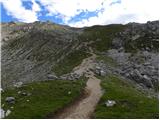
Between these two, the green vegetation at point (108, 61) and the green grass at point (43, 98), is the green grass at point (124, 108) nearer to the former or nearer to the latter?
the green grass at point (43, 98)

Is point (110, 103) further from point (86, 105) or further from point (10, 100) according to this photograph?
point (10, 100)

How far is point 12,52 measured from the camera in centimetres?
18662

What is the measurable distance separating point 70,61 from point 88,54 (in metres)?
7.78

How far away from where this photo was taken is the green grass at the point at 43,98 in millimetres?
52500

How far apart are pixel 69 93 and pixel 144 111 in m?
16.4

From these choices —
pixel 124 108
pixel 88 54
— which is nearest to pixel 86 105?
pixel 124 108

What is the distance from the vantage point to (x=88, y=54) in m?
128

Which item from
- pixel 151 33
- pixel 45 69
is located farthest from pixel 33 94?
pixel 151 33

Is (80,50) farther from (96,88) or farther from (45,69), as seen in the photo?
(96,88)

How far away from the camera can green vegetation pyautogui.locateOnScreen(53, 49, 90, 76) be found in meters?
114

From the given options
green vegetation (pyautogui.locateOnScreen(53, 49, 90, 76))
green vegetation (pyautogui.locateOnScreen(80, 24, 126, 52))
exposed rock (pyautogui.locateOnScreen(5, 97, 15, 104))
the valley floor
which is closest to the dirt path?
the valley floor

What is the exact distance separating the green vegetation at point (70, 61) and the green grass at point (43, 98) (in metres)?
36.4

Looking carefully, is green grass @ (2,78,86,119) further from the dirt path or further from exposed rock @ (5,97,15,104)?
the dirt path

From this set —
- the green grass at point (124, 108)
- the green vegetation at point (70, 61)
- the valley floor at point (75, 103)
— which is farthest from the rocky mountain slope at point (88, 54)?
the green grass at point (124, 108)
